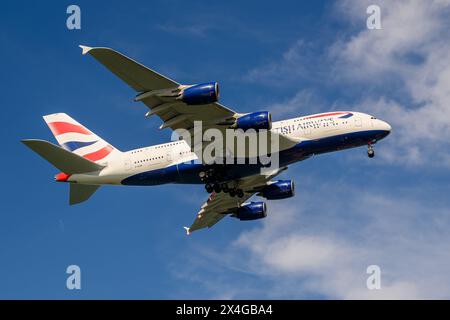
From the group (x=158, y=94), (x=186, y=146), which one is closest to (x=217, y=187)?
(x=186, y=146)

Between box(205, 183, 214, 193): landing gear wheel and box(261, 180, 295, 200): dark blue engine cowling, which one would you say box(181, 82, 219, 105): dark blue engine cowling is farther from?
box(261, 180, 295, 200): dark blue engine cowling

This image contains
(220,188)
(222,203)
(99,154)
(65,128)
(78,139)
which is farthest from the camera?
(222,203)

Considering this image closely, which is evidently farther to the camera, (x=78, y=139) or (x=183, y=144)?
(x=78, y=139)

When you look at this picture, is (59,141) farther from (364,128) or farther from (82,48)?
(364,128)

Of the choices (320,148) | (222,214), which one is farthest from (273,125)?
(222,214)

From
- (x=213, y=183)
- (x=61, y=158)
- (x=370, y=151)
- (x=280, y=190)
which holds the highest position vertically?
(x=370, y=151)

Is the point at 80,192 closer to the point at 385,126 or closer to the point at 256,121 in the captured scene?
the point at 256,121

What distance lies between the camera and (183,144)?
61250mm

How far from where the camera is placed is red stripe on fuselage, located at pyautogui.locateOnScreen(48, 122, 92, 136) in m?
66.7

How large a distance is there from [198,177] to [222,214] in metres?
10.8

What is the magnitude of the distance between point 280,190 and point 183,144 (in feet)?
37.2

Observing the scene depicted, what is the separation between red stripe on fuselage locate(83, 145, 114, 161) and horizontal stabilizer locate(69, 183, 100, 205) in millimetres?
2492

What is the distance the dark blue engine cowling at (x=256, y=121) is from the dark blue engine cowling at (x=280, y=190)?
12.9 metres
